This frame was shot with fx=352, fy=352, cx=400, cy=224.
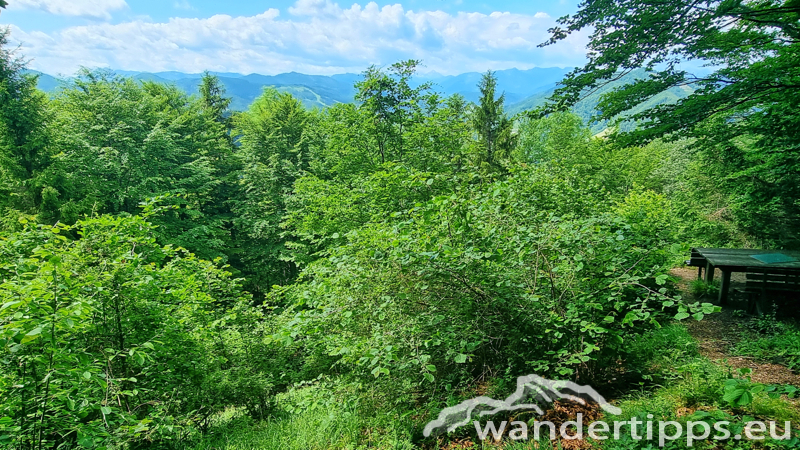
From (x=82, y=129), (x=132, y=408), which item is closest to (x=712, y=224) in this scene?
(x=132, y=408)

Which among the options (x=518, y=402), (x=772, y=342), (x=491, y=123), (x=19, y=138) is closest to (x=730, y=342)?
(x=772, y=342)

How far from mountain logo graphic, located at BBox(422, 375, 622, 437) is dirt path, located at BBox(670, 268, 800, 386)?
6.82 ft

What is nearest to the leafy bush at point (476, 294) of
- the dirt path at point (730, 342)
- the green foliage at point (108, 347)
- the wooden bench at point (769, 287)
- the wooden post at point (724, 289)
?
the green foliage at point (108, 347)

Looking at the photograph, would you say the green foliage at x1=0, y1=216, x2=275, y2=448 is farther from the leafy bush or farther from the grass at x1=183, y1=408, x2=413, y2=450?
the leafy bush

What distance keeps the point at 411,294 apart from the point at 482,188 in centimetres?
260

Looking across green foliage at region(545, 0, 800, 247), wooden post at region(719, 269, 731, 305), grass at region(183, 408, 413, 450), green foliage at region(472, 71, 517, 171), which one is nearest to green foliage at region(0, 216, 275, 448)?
grass at region(183, 408, 413, 450)

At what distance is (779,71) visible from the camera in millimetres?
4730

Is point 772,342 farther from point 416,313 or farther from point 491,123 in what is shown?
point 491,123

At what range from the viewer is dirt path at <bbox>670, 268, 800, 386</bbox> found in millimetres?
3979

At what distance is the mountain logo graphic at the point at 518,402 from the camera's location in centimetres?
341

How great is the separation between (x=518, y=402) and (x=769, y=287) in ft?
19.9

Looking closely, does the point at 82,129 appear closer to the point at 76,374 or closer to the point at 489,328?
the point at 76,374

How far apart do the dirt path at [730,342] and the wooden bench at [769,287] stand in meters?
0.30

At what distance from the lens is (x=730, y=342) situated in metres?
5.12
